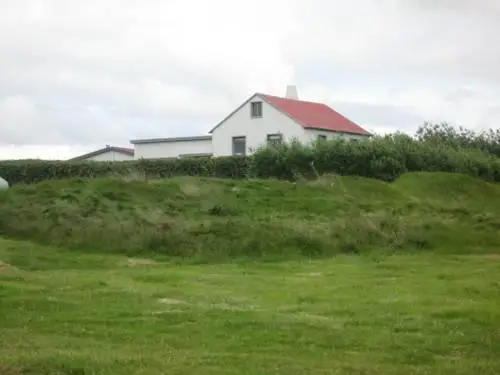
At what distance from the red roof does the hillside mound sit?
2823cm

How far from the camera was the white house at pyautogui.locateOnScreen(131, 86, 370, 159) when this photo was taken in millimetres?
58844

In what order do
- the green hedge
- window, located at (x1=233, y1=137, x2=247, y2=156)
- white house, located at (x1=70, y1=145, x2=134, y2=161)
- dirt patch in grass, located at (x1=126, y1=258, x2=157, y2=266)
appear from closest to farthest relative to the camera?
dirt patch in grass, located at (x1=126, y1=258, x2=157, y2=266)
the green hedge
window, located at (x1=233, y1=137, x2=247, y2=156)
white house, located at (x1=70, y1=145, x2=134, y2=161)

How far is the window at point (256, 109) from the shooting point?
198ft

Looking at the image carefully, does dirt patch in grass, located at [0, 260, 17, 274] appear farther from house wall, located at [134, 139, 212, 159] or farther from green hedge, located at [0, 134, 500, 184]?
house wall, located at [134, 139, 212, 159]

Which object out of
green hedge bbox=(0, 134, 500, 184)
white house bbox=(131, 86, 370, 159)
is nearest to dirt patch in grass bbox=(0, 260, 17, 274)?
green hedge bbox=(0, 134, 500, 184)

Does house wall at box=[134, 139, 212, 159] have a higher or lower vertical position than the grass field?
higher

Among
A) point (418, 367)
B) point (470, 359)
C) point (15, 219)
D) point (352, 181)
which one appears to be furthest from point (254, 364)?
point (352, 181)

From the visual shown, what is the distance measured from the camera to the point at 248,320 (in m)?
11.9

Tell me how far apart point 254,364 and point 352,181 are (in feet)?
79.7

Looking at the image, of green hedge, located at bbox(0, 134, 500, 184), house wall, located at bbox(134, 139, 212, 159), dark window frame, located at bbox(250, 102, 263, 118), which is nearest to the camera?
green hedge, located at bbox(0, 134, 500, 184)

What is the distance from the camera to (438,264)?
2089 centimetres

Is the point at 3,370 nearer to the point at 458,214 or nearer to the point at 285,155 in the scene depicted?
the point at 458,214

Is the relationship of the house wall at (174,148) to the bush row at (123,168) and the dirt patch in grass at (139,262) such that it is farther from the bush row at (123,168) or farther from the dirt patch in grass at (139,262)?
the dirt patch in grass at (139,262)

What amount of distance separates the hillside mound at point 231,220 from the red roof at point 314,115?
28229 millimetres
